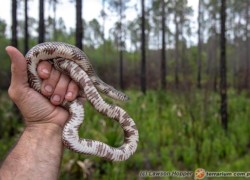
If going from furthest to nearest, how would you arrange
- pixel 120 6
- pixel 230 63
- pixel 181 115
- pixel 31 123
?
pixel 230 63 < pixel 120 6 < pixel 181 115 < pixel 31 123

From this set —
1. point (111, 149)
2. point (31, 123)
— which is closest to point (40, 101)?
point (31, 123)

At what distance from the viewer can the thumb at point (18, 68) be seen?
2109mm

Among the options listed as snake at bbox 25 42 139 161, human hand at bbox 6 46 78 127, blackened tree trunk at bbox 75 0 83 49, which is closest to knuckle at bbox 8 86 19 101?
human hand at bbox 6 46 78 127

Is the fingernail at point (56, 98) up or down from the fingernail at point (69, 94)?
down

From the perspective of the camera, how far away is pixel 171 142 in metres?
8.16

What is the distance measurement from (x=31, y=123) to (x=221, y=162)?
542cm

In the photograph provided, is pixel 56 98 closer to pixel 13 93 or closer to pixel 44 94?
pixel 44 94

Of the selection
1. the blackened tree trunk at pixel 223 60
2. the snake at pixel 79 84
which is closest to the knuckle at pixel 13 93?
the snake at pixel 79 84

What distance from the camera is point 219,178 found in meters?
6.18

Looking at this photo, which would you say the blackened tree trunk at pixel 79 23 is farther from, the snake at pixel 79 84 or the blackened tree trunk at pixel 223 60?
the snake at pixel 79 84

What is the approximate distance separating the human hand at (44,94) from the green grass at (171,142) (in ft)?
10.9

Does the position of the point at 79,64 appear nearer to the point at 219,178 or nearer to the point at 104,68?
the point at 219,178

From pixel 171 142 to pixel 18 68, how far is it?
6.34 metres

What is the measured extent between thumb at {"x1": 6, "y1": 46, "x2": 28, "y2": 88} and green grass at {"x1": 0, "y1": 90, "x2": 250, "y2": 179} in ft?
11.5
